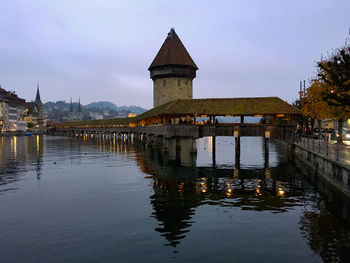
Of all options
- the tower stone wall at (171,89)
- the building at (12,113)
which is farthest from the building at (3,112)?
the tower stone wall at (171,89)

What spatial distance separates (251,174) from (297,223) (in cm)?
1381

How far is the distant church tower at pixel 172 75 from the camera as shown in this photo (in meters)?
63.3

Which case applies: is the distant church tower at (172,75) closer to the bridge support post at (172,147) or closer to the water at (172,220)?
the bridge support post at (172,147)

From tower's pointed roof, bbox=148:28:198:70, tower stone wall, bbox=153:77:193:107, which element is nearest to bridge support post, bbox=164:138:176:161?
tower stone wall, bbox=153:77:193:107

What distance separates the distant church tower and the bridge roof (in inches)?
909

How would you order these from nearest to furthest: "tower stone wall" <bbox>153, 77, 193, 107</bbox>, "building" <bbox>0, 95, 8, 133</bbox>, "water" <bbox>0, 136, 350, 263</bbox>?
1. "water" <bbox>0, 136, 350, 263</bbox>
2. "tower stone wall" <bbox>153, 77, 193, 107</bbox>
3. "building" <bbox>0, 95, 8, 133</bbox>

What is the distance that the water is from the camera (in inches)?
411

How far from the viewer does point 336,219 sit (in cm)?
1385

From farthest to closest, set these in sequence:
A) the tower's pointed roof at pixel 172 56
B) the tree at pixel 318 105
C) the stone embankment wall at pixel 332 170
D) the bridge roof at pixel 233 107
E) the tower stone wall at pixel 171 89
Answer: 1. the tower's pointed roof at pixel 172 56
2. the tower stone wall at pixel 171 89
3. the tree at pixel 318 105
4. the bridge roof at pixel 233 107
5. the stone embankment wall at pixel 332 170

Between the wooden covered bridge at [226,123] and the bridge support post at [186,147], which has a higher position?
the wooden covered bridge at [226,123]

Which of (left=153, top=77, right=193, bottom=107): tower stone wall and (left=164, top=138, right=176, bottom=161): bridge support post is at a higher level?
(left=153, top=77, right=193, bottom=107): tower stone wall

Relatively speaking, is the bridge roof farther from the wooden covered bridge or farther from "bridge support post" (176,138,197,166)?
"bridge support post" (176,138,197,166)

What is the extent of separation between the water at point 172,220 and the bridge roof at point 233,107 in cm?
1247

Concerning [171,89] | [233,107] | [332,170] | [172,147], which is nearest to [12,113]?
[171,89]
